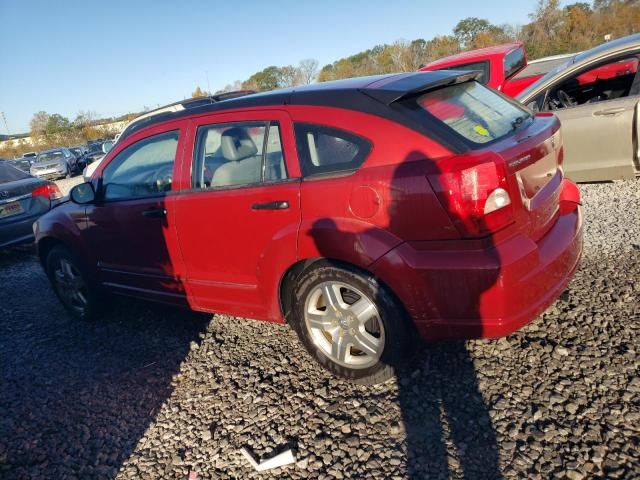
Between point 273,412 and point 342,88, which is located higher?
point 342,88

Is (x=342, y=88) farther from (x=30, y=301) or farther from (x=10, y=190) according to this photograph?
(x=10, y=190)

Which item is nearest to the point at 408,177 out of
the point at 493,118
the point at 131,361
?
the point at 493,118

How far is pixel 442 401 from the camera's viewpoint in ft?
8.46

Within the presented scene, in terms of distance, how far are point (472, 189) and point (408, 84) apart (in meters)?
0.81

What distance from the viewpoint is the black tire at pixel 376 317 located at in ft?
8.38

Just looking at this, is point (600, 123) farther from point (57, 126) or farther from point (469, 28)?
point (57, 126)

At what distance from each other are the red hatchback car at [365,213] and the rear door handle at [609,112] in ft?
8.70

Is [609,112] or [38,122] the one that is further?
[38,122]

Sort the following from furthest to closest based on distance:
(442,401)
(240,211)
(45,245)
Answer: (45,245) < (240,211) < (442,401)

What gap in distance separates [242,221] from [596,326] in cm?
240

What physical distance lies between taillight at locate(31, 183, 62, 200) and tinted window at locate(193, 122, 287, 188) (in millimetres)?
5442

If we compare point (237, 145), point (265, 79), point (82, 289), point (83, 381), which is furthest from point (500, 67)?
point (265, 79)

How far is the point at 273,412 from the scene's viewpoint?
2766 mm

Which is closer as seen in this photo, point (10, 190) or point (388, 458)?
point (388, 458)
